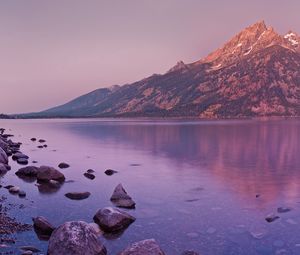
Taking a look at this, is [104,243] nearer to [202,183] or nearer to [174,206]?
[174,206]

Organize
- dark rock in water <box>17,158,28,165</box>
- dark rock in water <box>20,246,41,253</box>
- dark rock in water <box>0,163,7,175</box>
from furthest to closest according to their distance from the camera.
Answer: dark rock in water <box>17,158,28,165</box>, dark rock in water <box>0,163,7,175</box>, dark rock in water <box>20,246,41,253</box>

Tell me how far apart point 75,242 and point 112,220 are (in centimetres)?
486

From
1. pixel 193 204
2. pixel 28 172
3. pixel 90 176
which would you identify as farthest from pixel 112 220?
pixel 28 172

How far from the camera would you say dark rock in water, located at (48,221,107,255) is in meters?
17.2

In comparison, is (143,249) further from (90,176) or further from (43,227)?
(90,176)

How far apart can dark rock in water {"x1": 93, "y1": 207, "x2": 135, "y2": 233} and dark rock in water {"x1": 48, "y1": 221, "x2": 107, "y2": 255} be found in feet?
11.2

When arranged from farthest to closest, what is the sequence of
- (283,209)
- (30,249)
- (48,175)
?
1. (48,175)
2. (283,209)
3. (30,249)

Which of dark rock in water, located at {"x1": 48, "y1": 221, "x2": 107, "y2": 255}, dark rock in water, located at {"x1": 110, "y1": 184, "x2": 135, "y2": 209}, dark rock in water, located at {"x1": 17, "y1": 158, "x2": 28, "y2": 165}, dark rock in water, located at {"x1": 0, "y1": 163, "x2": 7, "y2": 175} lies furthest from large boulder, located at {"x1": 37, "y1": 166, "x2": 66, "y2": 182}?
dark rock in water, located at {"x1": 48, "y1": 221, "x2": 107, "y2": 255}

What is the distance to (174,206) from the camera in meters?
27.6

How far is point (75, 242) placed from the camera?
17.4 meters

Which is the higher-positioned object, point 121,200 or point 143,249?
point 143,249

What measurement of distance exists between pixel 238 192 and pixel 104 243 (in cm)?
1650

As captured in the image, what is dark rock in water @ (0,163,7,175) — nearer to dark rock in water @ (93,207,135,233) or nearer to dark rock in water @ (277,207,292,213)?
dark rock in water @ (93,207,135,233)

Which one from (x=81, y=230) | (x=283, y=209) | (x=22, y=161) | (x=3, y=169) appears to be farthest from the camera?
(x=22, y=161)
